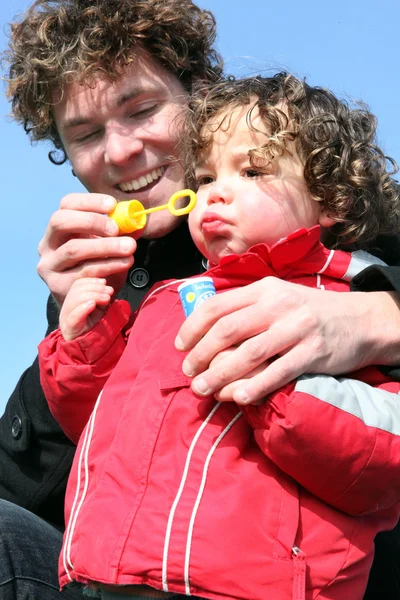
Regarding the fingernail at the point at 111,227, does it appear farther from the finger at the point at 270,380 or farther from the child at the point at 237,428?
the finger at the point at 270,380

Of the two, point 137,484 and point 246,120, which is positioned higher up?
point 246,120

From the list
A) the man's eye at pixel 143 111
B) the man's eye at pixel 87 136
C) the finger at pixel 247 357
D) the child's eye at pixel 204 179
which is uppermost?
the man's eye at pixel 143 111

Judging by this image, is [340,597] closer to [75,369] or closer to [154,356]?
Answer: [154,356]

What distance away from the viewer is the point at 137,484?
2.13m

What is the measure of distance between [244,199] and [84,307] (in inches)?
23.2

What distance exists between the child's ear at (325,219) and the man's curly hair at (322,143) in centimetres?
1

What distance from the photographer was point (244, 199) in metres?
2.53

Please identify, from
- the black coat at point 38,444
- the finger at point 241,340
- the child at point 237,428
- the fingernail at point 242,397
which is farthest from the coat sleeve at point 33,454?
the fingernail at point 242,397

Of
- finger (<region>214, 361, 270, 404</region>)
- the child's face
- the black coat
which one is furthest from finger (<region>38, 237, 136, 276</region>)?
finger (<region>214, 361, 270, 404</region>)

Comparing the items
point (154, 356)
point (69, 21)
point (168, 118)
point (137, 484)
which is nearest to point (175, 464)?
point (137, 484)

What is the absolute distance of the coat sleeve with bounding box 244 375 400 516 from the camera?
2025 millimetres

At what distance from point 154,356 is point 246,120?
84cm

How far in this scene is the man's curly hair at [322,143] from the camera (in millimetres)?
2629

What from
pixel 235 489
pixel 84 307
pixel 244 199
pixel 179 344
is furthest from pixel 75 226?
pixel 235 489
